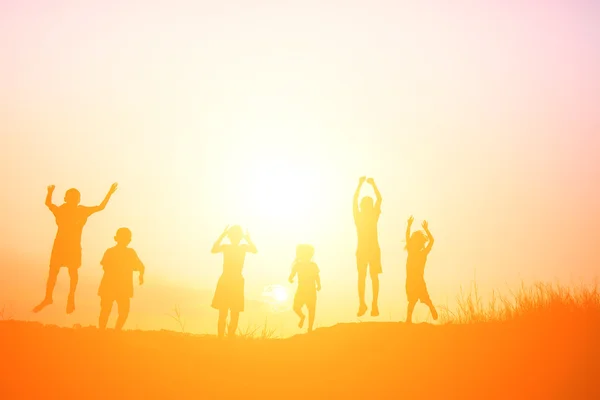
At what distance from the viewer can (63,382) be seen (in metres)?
11.3

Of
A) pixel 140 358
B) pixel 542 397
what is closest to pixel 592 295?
pixel 542 397

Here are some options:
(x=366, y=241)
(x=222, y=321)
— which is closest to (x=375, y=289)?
(x=366, y=241)

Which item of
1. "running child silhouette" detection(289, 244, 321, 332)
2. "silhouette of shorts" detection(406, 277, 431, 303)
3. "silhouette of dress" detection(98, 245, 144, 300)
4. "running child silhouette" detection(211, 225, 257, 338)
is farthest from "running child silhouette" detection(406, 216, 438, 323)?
"silhouette of dress" detection(98, 245, 144, 300)

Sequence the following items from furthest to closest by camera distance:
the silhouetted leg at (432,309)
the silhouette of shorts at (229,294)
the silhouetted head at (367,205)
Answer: the silhouetted leg at (432,309) → the silhouette of shorts at (229,294) → the silhouetted head at (367,205)

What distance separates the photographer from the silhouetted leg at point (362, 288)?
14.8m

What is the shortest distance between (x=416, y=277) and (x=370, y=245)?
168 centimetres

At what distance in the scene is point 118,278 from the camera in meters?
14.7

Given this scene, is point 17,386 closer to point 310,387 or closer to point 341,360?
point 310,387

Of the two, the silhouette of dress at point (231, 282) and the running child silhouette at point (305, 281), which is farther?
the running child silhouette at point (305, 281)

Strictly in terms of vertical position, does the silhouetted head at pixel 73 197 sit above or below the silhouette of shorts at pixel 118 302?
above

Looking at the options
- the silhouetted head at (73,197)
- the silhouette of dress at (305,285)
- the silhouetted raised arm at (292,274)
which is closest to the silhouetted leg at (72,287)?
the silhouetted head at (73,197)

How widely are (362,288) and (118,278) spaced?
18.8ft

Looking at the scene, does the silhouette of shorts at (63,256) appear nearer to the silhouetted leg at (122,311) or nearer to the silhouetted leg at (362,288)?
the silhouetted leg at (122,311)

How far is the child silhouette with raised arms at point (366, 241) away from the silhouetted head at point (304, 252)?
2.21 meters
